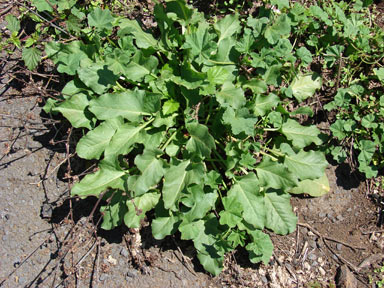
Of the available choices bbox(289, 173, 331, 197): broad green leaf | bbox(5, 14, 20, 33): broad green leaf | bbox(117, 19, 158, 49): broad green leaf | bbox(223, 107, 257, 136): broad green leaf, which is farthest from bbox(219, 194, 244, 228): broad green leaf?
bbox(5, 14, 20, 33): broad green leaf

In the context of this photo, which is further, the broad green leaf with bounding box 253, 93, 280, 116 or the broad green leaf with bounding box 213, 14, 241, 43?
the broad green leaf with bounding box 213, 14, 241, 43

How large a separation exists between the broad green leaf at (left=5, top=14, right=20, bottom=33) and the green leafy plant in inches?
21.1

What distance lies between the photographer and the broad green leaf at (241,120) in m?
3.03

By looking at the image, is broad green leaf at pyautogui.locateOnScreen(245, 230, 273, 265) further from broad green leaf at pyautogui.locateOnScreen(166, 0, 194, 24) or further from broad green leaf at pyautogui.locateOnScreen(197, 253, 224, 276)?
broad green leaf at pyautogui.locateOnScreen(166, 0, 194, 24)

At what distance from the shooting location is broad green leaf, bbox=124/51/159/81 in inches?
127

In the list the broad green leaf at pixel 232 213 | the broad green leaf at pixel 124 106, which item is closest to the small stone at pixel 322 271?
the broad green leaf at pixel 232 213

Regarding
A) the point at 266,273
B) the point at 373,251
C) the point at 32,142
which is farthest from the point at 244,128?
the point at 32,142

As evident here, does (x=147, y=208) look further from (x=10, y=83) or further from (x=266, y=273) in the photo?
(x=10, y=83)

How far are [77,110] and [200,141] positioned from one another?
1160mm

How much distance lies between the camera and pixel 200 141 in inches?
121

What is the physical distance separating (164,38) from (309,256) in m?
2.48

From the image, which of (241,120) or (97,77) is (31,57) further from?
(241,120)

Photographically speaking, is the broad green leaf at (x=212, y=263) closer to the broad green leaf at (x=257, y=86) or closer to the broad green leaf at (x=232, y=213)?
the broad green leaf at (x=232, y=213)

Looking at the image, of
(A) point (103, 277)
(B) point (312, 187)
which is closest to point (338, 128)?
(B) point (312, 187)
